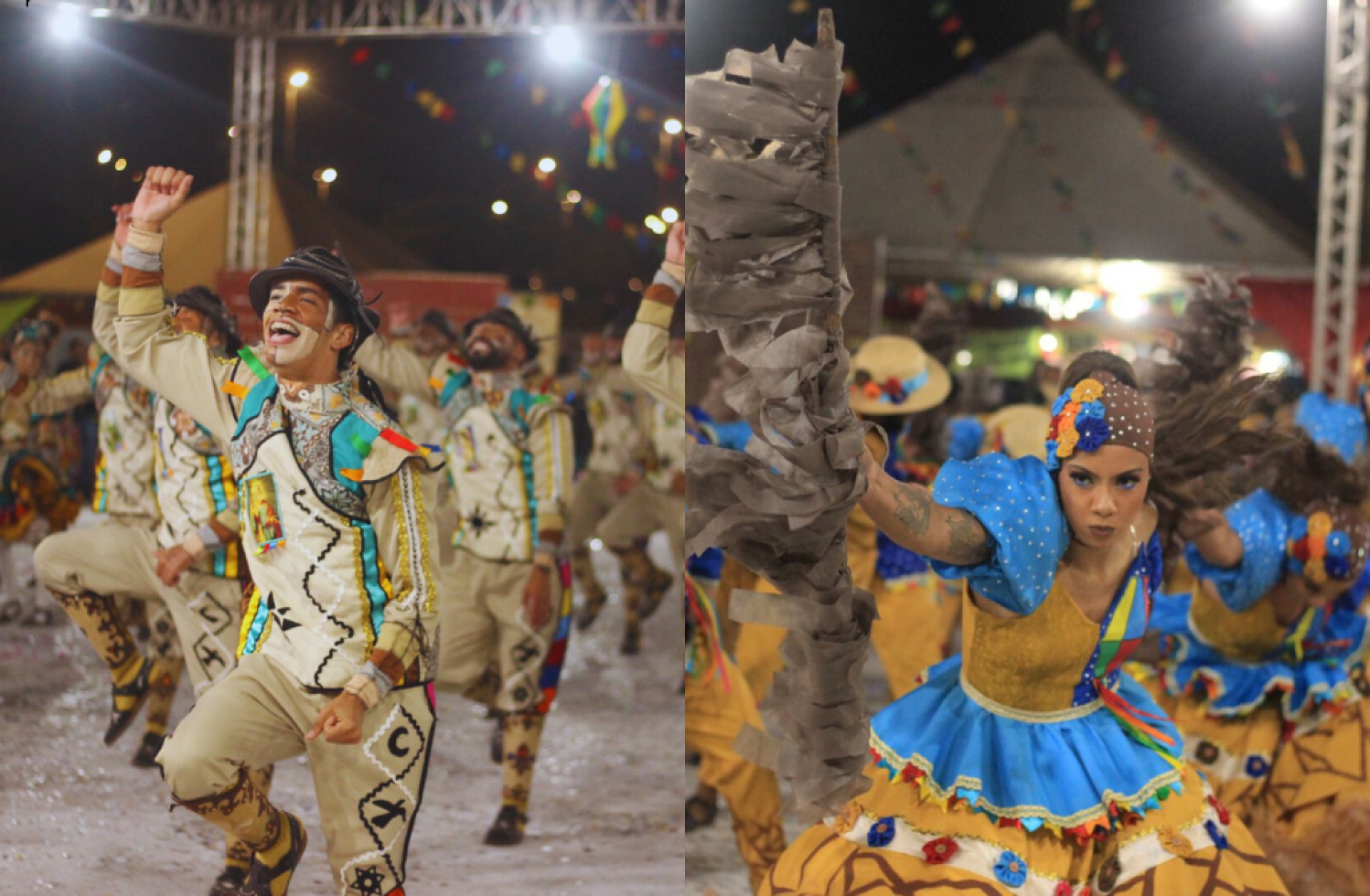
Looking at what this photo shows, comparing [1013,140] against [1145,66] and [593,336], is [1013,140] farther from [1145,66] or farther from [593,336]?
[593,336]

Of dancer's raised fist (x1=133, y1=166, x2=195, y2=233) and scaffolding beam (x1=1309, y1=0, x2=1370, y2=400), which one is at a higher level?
scaffolding beam (x1=1309, y1=0, x2=1370, y2=400)

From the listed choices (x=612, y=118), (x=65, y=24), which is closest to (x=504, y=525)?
(x=612, y=118)

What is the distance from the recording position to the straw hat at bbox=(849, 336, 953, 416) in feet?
18.0

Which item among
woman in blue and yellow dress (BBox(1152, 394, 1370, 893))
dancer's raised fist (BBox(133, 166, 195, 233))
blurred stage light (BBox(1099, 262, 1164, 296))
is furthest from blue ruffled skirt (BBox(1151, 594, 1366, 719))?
blurred stage light (BBox(1099, 262, 1164, 296))

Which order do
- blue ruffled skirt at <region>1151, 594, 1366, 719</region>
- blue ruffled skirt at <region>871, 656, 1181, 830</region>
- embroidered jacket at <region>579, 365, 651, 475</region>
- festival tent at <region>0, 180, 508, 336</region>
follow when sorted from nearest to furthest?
blue ruffled skirt at <region>871, 656, 1181, 830</region> → festival tent at <region>0, 180, 508, 336</region> → blue ruffled skirt at <region>1151, 594, 1366, 719</region> → embroidered jacket at <region>579, 365, 651, 475</region>

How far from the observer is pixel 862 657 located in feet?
8.23

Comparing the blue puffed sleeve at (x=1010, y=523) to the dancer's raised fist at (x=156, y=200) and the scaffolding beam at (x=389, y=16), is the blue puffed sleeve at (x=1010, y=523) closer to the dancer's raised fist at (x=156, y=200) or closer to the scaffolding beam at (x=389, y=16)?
the dancer's raised fist at (x=156, y=200)

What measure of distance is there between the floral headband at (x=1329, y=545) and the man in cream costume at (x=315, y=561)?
2.60 meters

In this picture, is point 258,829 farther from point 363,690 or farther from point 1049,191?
point 1049,191

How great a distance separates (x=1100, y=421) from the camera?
9.48 feet

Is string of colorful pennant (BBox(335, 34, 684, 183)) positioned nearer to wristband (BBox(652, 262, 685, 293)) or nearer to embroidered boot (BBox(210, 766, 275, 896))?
wristband (BBox(652, 262, 685, 293))

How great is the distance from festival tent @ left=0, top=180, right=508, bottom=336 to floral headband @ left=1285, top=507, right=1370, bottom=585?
2725 mm

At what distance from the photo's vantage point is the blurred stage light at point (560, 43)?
457cm

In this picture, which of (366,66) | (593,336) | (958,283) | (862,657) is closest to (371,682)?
(862,657)
